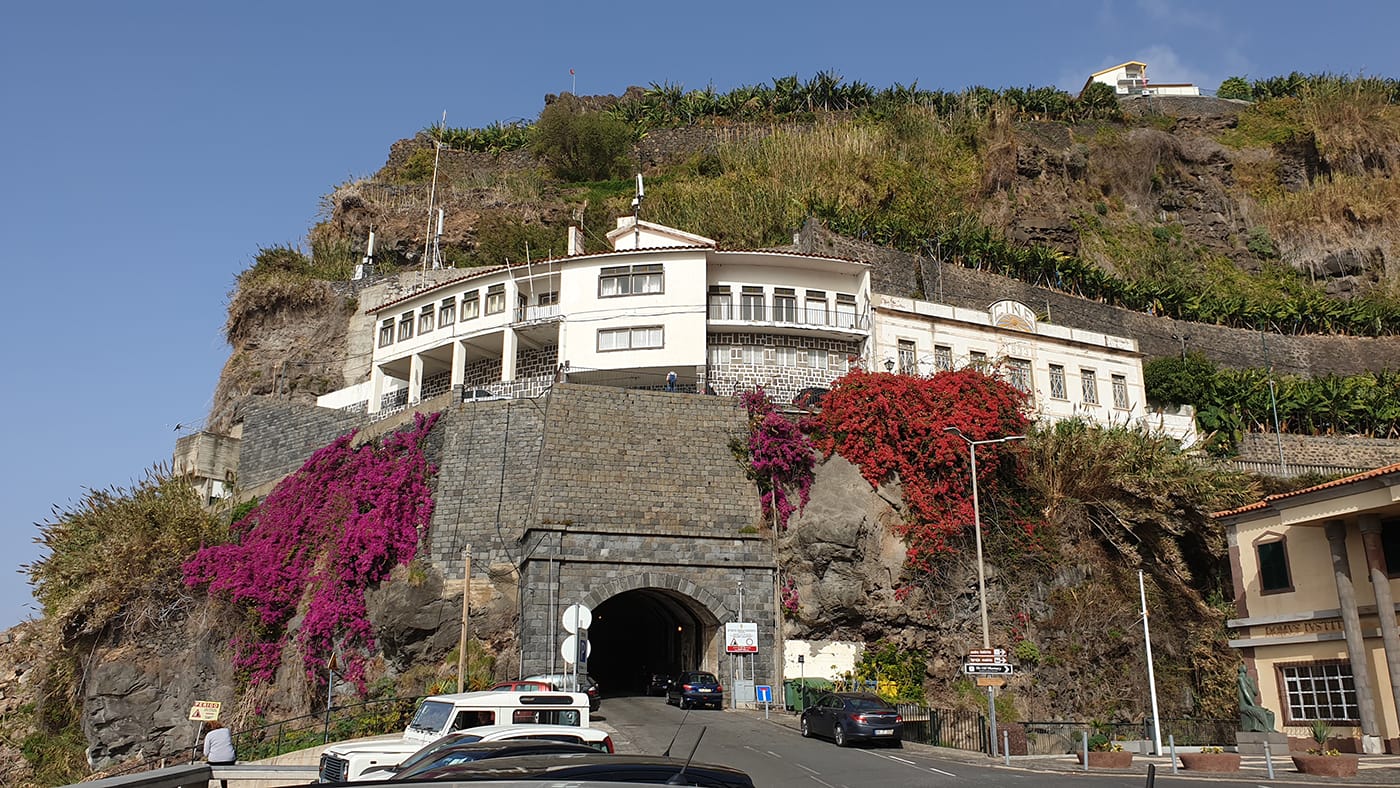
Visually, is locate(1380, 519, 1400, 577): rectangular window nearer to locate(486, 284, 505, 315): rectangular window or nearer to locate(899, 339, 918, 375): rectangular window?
locate(899, 339, 918, 375): rectangular window

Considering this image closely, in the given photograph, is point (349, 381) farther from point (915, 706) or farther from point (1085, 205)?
point (1085, 205)

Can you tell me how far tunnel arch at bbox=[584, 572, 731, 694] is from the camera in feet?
107

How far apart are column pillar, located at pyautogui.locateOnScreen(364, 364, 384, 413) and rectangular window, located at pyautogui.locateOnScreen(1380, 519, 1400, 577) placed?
3776 cm

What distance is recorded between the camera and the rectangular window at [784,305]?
42.3m

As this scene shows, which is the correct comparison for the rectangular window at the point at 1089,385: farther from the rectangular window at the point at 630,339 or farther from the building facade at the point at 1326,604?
the rectangular window at the point at 630,339

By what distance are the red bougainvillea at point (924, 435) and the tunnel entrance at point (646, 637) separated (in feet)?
24.5

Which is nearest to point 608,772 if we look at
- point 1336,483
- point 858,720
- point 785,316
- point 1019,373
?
point 858,720

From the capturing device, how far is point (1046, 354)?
42.9m

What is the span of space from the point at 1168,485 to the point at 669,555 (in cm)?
1736

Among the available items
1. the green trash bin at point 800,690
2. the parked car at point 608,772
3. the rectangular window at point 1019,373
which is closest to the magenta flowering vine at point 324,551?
the green trash bin at point 800,690

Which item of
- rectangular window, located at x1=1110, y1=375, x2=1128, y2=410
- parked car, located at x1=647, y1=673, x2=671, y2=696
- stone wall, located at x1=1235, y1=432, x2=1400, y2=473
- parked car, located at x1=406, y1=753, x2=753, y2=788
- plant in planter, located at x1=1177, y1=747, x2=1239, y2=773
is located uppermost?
rectangular window, located at x1=1110, y1=375, x2=1128, y2=410

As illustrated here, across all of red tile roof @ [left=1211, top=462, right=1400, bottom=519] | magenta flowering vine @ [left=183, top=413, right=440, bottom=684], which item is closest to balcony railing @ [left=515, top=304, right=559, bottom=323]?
magenta flowering vine @ [left=183, top=413, right=440, bottom=684]

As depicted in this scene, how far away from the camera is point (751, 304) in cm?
4259

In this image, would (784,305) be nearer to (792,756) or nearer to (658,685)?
(658,685)
